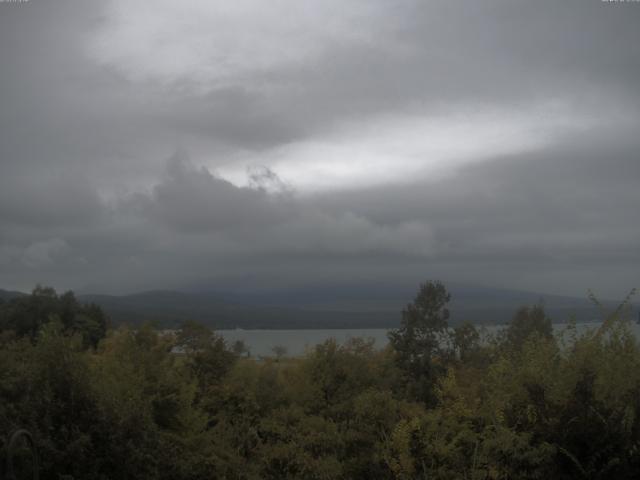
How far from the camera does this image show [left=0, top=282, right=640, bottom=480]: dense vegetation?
11422mm

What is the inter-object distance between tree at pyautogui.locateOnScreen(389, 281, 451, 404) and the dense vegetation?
0.09m

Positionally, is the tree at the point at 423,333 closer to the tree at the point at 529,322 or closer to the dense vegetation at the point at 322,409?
the dense vegetation at the point at 322,409

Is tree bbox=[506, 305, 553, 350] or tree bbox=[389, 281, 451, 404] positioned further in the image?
tree bbox=[506, 305, 553, 350]

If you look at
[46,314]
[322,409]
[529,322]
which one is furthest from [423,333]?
[46,314]

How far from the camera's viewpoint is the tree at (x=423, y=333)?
21.9 metres

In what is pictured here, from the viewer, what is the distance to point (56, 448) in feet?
36.8

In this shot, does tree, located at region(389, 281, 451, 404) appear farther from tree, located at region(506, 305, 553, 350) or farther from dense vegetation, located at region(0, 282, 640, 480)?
tree, located at region(506, 305, 553, 350)

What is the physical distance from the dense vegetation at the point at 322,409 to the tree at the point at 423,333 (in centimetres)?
9

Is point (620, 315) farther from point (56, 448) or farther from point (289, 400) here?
point (56, 448)

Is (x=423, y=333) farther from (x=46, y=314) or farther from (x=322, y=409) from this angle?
(x=46, y=314)

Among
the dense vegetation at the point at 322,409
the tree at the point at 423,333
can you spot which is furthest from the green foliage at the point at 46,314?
the tree at the point at 423,333

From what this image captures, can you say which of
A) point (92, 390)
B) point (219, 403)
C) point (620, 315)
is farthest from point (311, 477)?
point (620, 315)

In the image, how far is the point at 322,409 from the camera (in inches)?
684

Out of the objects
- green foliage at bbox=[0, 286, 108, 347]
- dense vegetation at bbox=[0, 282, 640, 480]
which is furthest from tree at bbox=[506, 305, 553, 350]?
green foliage at bbox=[0, 286, 108, 347]
